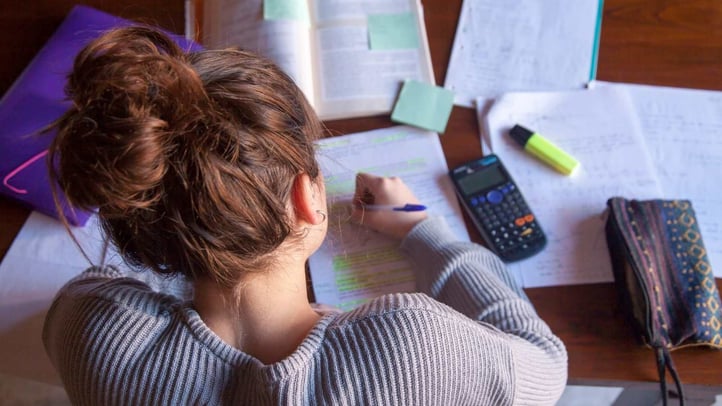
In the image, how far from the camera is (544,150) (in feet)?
2.66

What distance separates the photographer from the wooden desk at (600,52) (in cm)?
78

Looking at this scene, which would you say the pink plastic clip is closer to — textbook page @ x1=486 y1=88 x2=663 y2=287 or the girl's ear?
the girl's ear

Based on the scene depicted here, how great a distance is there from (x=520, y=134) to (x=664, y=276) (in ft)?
0.88

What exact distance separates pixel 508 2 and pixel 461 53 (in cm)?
13

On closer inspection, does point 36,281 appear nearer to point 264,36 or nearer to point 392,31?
point 264,36

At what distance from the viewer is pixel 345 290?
2.45 feet

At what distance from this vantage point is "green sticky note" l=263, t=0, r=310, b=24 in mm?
892

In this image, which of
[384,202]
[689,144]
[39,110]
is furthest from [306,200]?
[689,144]

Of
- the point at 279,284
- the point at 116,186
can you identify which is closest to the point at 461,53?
the point at 279,284

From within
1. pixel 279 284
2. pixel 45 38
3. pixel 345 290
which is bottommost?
pixel 345 290

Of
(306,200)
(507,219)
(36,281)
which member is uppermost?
(306,200)

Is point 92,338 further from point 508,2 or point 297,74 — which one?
point 508,2

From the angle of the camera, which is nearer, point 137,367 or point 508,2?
point 137,367

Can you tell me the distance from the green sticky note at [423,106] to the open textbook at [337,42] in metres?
0.02
